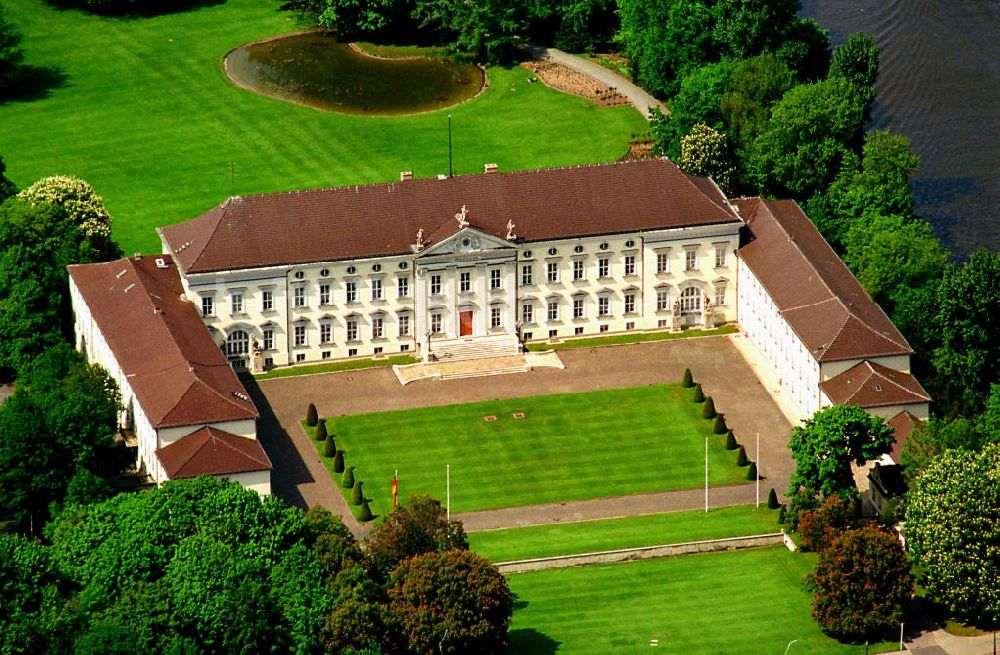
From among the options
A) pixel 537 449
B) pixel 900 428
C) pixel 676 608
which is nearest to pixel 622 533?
pixel 676 608

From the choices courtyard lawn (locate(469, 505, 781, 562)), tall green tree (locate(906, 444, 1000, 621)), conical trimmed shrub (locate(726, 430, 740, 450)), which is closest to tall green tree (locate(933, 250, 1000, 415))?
conical trimmed shrub (locate(726, 430, 740, 450))

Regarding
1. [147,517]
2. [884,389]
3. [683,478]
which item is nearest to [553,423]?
[683,478]

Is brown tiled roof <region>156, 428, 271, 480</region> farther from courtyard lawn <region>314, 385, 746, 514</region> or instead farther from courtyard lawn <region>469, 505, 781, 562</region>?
courtyard lawn <region>469, 505, 781, 562</region>

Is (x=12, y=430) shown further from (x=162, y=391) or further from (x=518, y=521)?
(x=518, y=521)

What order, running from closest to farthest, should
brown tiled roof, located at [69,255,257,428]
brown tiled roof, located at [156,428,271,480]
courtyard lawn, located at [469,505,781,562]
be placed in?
courtyard lawn, located at [469,505,781,562], brown tiled roof, located at [156,428,271,480], brown tiled roof, located at [69,255,257,428]

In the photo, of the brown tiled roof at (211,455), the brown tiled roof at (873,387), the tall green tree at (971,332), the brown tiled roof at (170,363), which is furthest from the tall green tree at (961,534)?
the brown tiled roof at (170,363)

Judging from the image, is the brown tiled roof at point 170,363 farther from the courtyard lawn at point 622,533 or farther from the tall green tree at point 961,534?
the tall green tree at point 961,534
